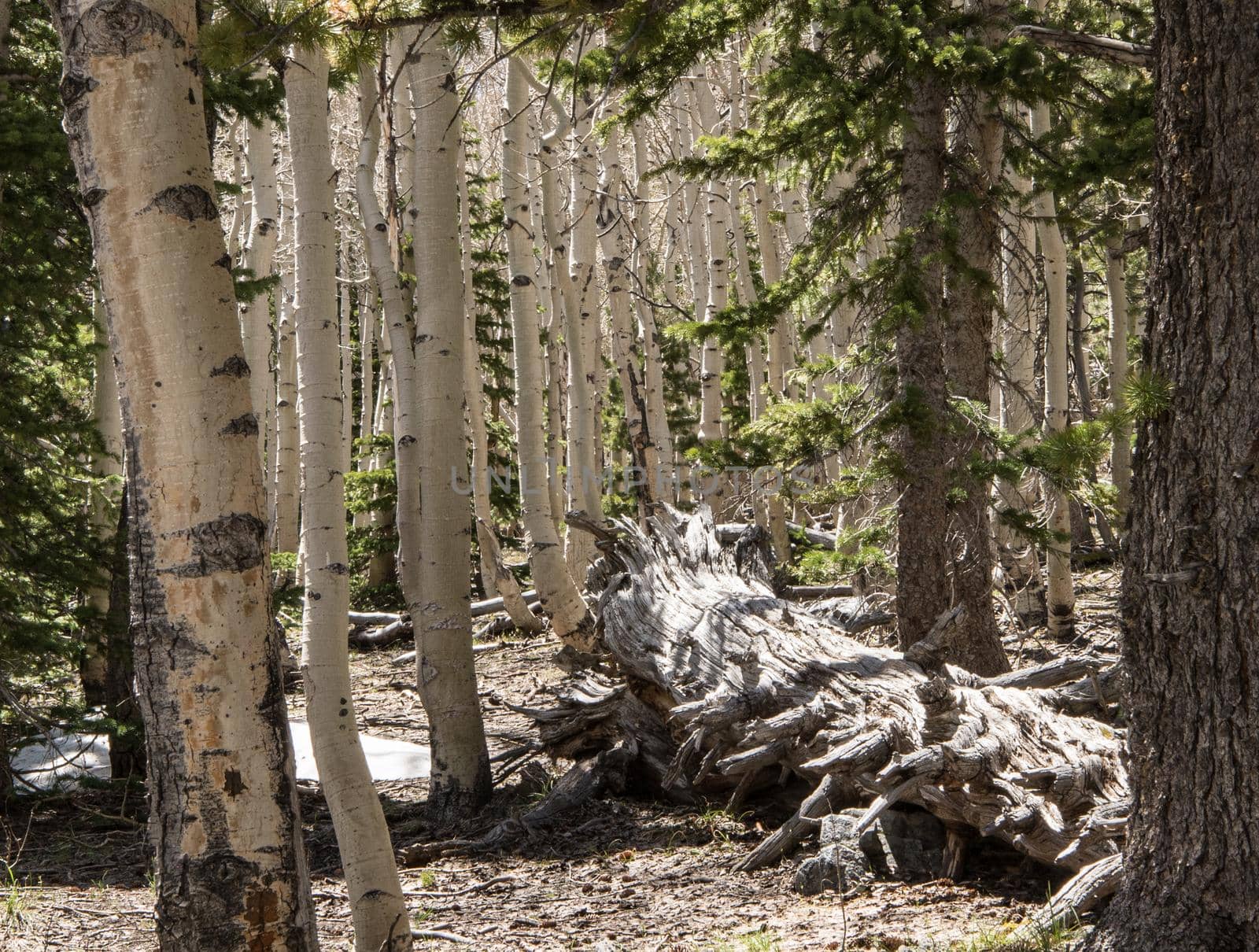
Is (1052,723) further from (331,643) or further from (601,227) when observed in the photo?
(601,227)

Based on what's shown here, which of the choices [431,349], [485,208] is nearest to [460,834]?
[431,349]

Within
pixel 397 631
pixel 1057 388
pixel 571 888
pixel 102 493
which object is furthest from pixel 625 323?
pixel 571 888

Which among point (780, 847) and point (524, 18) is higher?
point (524, 18)

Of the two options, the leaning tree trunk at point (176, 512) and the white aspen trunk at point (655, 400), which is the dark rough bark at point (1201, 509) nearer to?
the leaning tree trunk at point (176, 512)

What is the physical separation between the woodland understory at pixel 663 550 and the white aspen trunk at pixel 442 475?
2 cm

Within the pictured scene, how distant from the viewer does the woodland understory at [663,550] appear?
249 centimetres

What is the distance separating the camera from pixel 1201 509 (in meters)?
2.83

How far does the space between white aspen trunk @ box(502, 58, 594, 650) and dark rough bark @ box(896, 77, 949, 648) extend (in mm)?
3451

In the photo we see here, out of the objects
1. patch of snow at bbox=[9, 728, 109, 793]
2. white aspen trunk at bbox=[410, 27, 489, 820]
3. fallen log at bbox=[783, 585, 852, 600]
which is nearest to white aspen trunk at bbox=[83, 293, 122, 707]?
patch of snow at bbox=[9, 728, 109, 793]

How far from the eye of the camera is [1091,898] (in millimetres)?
3611

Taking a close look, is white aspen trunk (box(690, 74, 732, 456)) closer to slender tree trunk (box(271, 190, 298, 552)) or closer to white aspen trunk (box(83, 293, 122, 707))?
slender tree trunk (box(271, 190, 298, 552))

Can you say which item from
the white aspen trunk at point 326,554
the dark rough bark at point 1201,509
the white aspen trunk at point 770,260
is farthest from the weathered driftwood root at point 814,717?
the white aspen trunk at point 770,260

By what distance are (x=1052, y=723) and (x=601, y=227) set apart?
8.92 meters

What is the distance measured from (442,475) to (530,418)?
3791 millimetres
